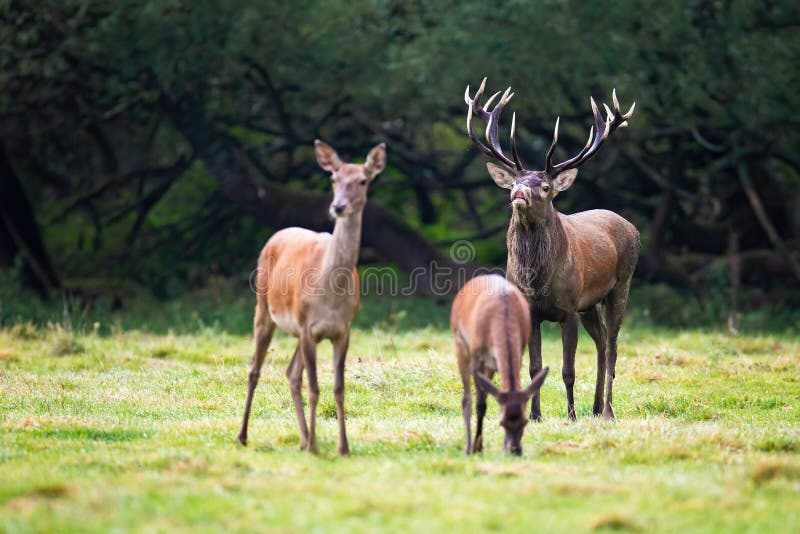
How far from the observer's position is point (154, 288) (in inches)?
768

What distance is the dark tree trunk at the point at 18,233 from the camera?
59.0 feet

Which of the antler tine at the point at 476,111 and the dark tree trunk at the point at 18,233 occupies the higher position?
the antler tine at the point at 476,111

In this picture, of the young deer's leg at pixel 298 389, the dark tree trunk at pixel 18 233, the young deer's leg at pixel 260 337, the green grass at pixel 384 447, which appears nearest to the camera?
the green grass at pixel 384 447

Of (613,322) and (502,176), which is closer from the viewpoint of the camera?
(502,176)

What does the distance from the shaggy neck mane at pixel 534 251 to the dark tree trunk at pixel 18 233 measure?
11.0m

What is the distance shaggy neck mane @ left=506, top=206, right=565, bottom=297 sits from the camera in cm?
900

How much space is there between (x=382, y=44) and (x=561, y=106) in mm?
3274

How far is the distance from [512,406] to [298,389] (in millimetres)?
1578

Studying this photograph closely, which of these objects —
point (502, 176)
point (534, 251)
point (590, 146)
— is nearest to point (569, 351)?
point (534, 251)

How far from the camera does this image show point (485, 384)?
23.0 feet

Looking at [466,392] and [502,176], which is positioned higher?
[502,176]

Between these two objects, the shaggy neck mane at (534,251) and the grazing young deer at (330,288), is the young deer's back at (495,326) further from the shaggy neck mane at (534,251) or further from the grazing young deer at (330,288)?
the shaggy neck mane at (534,251)

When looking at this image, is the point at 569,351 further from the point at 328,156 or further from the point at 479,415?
the point at 328,156

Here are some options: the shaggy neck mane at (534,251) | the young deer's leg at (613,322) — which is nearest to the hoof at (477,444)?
the shaggy neck mane at (534,251)
